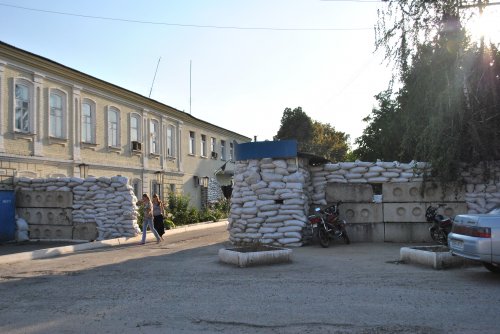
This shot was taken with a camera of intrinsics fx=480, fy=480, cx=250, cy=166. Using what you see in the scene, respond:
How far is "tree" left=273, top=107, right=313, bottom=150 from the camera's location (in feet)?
172

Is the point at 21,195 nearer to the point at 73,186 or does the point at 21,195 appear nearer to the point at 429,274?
the point at 73,186

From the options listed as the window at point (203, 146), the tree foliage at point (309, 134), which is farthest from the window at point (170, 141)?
the tree foliage at point (309, 134)

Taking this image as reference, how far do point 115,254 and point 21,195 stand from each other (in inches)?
248

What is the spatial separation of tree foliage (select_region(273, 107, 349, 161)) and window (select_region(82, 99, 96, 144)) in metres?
31.1

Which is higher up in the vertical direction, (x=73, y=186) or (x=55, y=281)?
(x=73, y=186)

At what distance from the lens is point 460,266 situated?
9.41 m

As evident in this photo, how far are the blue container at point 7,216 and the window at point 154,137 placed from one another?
34.7 ft

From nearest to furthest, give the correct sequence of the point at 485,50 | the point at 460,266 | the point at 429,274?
the point at 429,274
the point at 460,266
the point at 485,50

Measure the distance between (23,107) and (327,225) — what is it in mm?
12108

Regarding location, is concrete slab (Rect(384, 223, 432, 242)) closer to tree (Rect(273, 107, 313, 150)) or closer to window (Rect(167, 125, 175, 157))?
window (Rect(167, 125, 175, 157))

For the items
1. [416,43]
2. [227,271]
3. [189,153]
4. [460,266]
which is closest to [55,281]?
[227,271]

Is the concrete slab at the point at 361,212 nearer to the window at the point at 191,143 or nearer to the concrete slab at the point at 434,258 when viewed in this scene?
the concrete slab at the point at 434,258

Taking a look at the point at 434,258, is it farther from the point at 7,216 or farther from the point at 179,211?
the point at 179,211

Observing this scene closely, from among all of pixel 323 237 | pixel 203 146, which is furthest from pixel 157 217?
pixel 203 146
